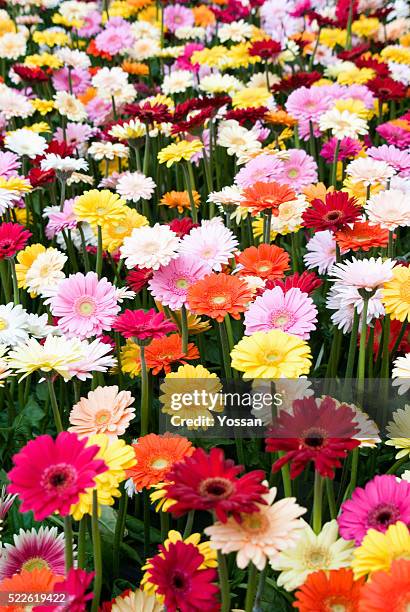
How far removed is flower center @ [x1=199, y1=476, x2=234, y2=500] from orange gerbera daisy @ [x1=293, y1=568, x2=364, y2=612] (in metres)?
0.18

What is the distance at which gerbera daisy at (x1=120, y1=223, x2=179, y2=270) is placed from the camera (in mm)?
1816

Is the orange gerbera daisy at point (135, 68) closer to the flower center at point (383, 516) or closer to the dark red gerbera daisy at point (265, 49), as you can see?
the dark red gerbera daisy at point (265, 49)

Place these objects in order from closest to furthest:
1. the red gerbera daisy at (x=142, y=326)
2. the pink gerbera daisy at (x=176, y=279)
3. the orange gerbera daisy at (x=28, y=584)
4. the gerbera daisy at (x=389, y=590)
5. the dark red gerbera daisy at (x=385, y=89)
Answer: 1. the gerbera daisy at (x=389, y=590)
2. the orange gerbera daisy at (x=28, y=584)
3. the red gerbera daisy at (x=142, y=326)
4. the pink gerbera daisy at (x=176, y=279)
5. the dark red gerbera daisy at (x=385, y=89)

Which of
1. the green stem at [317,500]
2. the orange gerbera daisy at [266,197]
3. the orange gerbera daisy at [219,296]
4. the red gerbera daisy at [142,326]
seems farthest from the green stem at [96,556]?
the orange gerbera daisy at [266,197]

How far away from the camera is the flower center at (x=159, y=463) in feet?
4.33

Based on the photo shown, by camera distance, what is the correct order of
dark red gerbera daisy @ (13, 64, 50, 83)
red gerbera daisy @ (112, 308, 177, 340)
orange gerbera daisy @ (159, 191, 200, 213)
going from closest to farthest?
red gerbera daisy @ (112, 308, 177, 340)
orange gerbera daisy @ (159, 191, 200, 213)
dark red gerbera daisy @ (13, 64, 50, 83)

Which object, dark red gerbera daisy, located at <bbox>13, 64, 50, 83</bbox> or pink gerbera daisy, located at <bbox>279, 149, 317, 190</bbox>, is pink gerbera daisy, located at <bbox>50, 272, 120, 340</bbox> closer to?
pink gerbera daisy, located at <bbox>279, 149, 317, 190</bbox>

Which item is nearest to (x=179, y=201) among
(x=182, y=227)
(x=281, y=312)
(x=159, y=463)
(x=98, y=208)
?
(x=182, y=227)

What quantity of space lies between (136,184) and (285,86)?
98 cm

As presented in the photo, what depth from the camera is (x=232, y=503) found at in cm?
97

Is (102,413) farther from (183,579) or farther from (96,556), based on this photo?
(183,579)

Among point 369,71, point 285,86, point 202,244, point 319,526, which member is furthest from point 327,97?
point 319,526

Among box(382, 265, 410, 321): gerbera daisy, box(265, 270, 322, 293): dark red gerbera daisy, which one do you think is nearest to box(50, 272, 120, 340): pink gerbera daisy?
box(265, 270, 322, 293): dark red gerbera daisy

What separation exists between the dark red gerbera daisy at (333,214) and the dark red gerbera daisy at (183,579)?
2.95 ft
